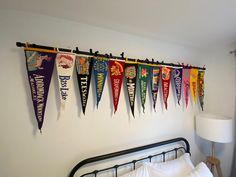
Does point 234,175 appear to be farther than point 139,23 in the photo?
→ Yes

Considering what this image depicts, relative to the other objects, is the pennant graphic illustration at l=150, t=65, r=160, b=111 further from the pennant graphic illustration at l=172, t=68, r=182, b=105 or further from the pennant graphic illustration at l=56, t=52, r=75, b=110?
the pennant graphic illustration at l=56, t=52, r=75, b=110

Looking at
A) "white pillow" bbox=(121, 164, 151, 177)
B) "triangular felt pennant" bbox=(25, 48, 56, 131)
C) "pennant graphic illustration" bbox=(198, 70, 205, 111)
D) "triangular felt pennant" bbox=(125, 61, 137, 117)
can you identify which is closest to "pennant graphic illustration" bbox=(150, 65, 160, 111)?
"triangular felt pennant" bbox=(125, 61, 137, 117)

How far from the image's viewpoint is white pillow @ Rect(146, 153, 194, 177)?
1457 millimetres

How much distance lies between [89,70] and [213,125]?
1.61 meters

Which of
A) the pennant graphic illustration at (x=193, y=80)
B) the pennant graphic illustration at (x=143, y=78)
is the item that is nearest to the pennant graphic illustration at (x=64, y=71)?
the pennant graphic illustration at (x=143, y=78)

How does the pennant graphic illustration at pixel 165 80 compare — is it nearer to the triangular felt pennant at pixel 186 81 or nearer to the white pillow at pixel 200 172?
the triangular felt pennant at pixel 186 81

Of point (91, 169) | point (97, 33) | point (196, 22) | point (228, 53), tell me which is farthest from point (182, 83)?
point (91, 169)

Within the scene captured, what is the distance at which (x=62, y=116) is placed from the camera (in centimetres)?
122

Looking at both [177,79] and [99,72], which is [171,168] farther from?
[99,72]

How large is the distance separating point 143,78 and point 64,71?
0.81m

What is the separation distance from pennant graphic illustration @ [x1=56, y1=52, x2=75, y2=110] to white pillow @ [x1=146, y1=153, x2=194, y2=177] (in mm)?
1112

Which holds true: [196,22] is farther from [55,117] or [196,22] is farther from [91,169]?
[91,169]

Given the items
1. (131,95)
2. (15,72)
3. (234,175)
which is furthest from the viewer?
(234,175)

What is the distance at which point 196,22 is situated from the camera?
52.4 inches
